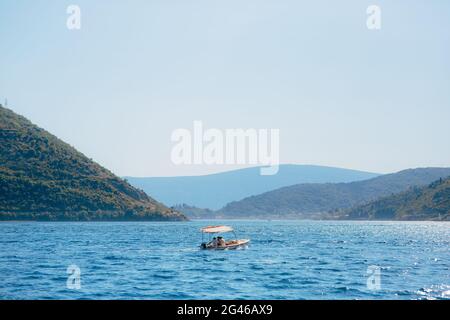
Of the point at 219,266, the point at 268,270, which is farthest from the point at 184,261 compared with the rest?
the point at 268,270

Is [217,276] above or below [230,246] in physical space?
below

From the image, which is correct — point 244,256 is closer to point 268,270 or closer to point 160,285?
point 268,270

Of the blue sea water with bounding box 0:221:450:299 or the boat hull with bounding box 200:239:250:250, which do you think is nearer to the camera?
the blue sea water with bounding box 0:221:450:299

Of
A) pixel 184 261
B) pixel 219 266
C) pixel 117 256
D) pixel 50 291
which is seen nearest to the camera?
pixel 50 291

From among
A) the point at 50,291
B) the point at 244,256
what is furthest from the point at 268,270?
the point at 50,291

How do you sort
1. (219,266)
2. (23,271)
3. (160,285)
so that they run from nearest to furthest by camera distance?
(160,285) → (23,271) → (219,266)

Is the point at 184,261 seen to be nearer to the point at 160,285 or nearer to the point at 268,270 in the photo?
the point at 268,270

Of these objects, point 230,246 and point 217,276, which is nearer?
point 217,276

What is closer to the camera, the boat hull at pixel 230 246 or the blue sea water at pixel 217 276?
the blue sea water at pixel 217 276

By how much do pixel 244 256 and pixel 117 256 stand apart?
1642cm
